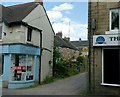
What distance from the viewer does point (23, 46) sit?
691 inches

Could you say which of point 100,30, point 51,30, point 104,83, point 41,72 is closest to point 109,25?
point 100,30

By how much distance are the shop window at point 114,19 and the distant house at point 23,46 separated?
302 inches

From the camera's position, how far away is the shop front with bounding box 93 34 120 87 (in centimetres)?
1217

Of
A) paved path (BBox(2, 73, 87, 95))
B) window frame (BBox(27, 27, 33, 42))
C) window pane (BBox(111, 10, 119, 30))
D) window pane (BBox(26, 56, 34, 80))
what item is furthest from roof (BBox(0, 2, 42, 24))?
window pane (BBox(111, 10, 119, 30))

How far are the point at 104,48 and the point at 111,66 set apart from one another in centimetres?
109

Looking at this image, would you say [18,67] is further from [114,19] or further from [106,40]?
[114,19]

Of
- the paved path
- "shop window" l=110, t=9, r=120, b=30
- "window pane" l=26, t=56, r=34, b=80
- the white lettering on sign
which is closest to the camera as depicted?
the white lettering on sign

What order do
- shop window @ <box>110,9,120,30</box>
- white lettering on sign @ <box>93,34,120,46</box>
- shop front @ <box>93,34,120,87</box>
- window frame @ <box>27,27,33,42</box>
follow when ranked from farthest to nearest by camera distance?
window frame @ <box>27,27,33,42</box> → shop window @ <box>110,9,120,30</box> → shop front @ <box>93,34,120,87</box> → white lettering on sign @ <box>93,34,120,46</box>

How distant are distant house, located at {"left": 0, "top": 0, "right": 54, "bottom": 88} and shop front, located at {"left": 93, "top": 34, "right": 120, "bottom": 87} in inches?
284

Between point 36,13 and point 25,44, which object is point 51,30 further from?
point 25,44

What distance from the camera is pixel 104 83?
1245 centimetres

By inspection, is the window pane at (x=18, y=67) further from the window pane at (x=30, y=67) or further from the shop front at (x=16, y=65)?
the window pane at (x=30, y=67)

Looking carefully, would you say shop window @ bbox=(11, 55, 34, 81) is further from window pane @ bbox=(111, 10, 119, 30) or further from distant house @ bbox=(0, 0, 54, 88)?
window pane @ bbox=(111, 10, 119, 30)

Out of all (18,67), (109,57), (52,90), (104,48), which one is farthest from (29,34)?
(109,57)
